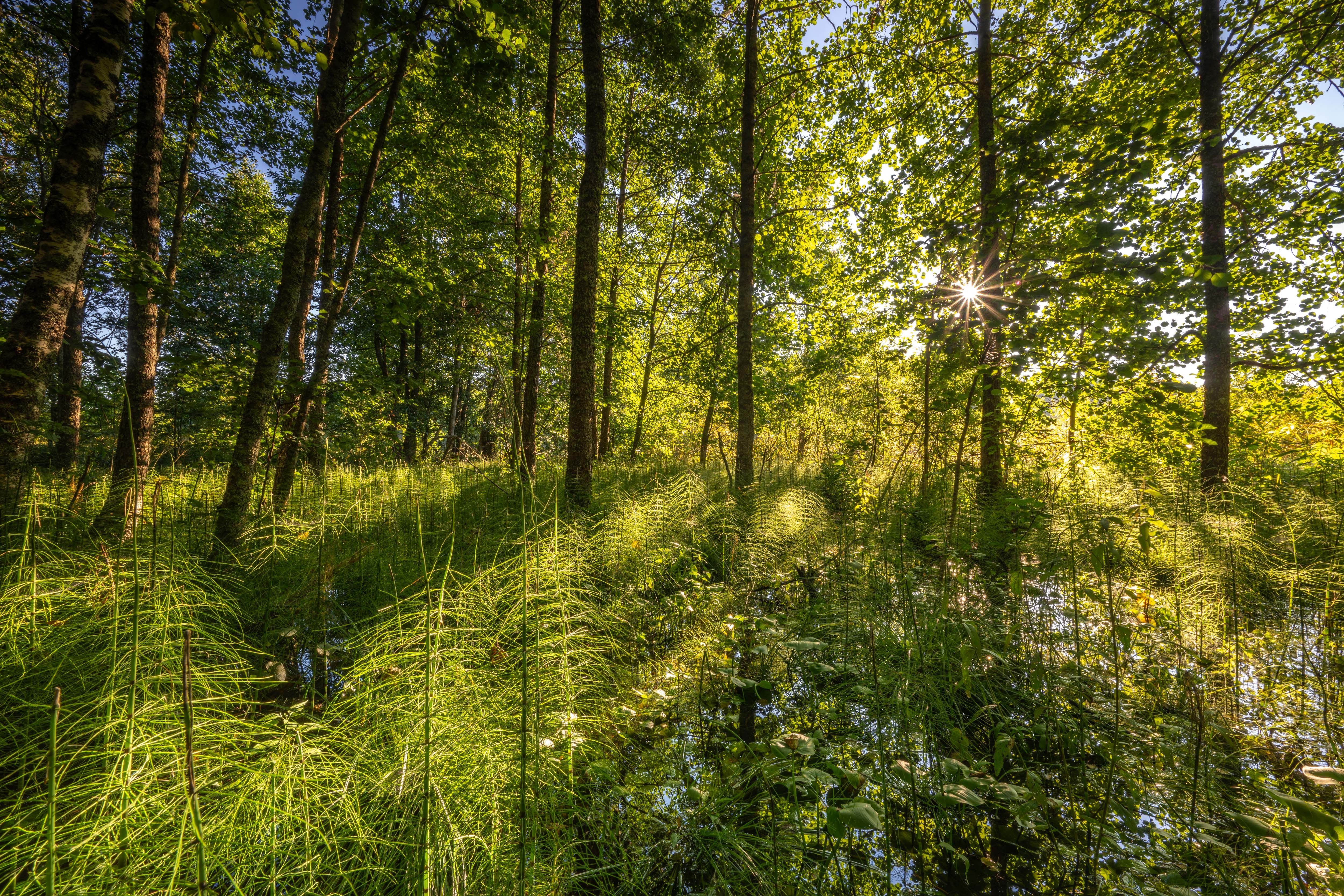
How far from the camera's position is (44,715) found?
1738mm

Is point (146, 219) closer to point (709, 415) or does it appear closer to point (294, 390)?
point (294, 390)

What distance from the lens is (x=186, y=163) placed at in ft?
21.0

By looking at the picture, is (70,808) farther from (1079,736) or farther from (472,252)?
(472,252)

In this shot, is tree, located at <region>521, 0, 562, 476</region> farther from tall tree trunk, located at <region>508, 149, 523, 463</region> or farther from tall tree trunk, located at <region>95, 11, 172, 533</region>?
tall tree trunk, located at <region>95, 11, 172, 533</region>

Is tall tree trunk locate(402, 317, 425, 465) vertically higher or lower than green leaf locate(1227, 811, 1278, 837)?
higher

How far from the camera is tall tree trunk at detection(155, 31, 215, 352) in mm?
5336

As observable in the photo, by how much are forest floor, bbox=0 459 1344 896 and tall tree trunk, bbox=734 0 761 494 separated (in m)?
3.03

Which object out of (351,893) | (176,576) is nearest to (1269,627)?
(351,893)

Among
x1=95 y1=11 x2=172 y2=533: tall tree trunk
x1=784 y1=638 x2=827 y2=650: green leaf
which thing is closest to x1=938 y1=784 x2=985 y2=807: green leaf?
x1=784 y1=638 x2=827 y2=650: green leaf

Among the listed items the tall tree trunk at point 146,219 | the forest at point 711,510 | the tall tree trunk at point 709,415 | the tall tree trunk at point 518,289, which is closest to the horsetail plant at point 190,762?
the forest at point 711,510

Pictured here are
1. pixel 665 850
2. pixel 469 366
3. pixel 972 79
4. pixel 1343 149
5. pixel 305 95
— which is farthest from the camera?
pixel 469 366

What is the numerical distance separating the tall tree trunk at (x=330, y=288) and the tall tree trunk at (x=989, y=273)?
6262 millimetres

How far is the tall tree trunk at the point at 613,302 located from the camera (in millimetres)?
8953

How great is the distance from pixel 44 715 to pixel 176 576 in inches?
24.0
